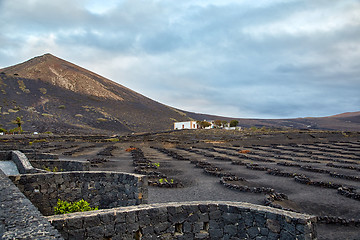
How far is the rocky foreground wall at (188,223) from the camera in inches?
229

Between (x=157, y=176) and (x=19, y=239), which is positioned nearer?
(x=19, y=239)

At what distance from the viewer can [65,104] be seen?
10856 centimetres

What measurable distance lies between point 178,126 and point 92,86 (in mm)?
71132

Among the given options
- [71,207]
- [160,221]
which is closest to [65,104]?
[71,207]

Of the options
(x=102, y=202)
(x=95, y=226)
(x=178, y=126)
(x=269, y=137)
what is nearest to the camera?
(x=95, y=226)

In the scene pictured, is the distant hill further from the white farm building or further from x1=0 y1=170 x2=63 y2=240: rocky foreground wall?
x1=0 y1=170 x2=63 y2=240: rocky foreground wall

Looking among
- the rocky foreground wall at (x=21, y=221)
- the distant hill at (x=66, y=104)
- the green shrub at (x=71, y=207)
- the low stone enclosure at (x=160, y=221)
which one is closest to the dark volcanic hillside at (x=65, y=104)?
the distant hill at (x=66, y=104)

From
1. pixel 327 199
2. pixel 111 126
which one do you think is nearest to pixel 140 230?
pixel 327 199

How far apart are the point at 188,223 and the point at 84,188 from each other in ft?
16.3

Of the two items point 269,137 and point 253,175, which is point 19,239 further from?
point 269,137

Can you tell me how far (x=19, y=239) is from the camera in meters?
3.84

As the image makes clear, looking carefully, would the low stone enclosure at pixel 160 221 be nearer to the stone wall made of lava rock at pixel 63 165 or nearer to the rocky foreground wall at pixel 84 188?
the rocky foreground wall at pixel 84 188

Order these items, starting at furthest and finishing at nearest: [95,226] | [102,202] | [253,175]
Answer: [253,175] < [102,202] < [95,226]

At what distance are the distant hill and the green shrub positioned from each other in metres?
77.5
